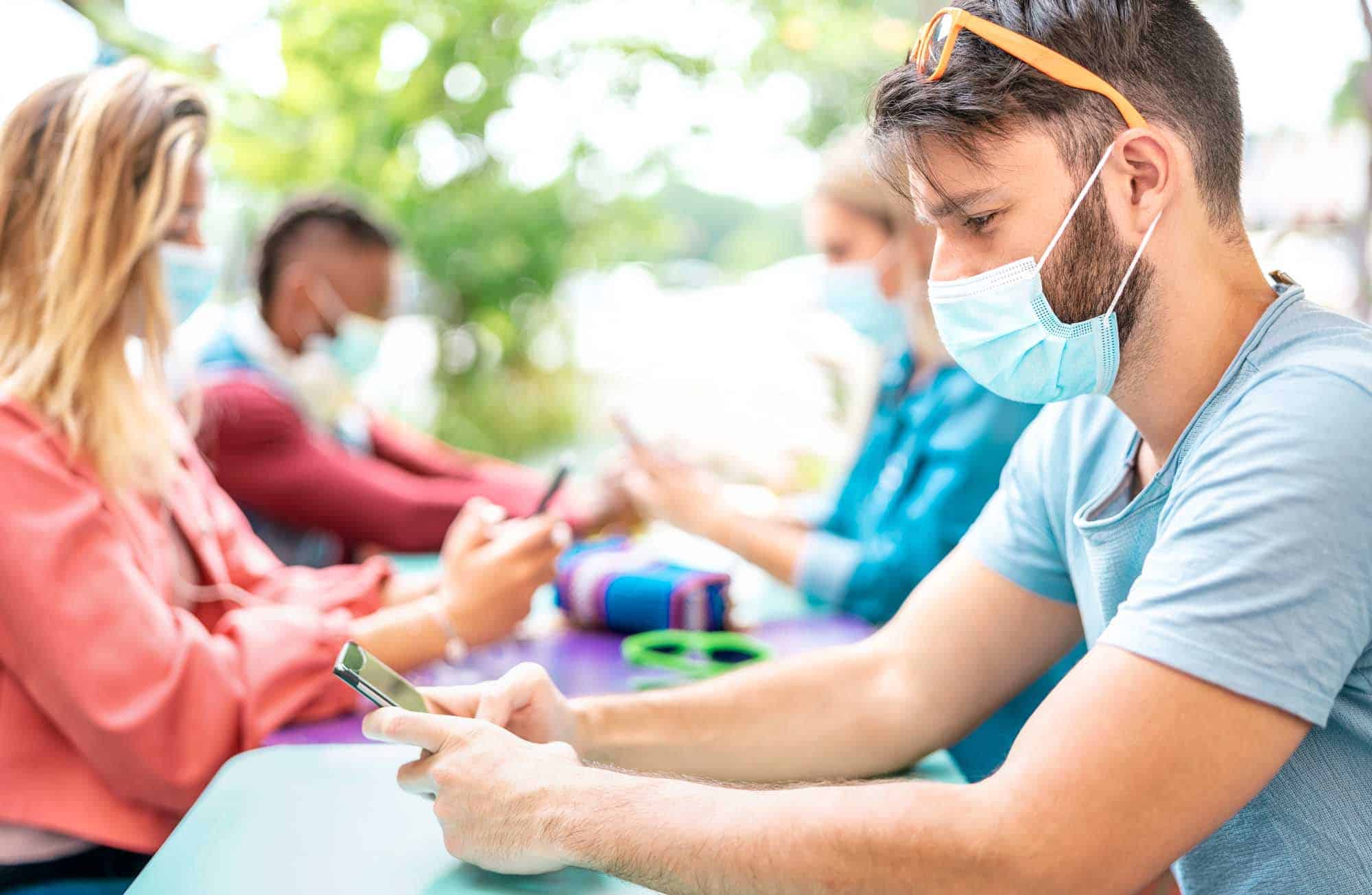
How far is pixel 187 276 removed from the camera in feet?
5.02

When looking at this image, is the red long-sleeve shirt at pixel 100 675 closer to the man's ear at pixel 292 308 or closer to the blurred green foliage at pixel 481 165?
the man's ear at pixel 292 308

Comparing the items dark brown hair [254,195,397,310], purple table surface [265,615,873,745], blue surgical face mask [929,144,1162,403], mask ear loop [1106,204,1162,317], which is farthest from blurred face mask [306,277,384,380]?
mask ear loop [1106,204,1162,317]

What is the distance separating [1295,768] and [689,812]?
479 millimetres

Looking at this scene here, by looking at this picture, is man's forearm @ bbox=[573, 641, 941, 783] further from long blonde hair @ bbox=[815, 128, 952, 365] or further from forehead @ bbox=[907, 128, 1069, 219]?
long blonde hair @ bbox=[815, 128, 952, 365]

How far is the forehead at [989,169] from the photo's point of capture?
0.94 m

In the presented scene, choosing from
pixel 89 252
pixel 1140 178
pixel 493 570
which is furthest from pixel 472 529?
pixel 1140 178

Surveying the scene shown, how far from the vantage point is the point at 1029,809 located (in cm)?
76

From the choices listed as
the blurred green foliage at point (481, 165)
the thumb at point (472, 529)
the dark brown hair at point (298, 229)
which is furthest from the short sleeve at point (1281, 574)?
the blurred green foliage at point (481, 165)

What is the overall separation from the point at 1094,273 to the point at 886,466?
1118mm

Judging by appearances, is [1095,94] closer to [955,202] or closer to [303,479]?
[955,202]

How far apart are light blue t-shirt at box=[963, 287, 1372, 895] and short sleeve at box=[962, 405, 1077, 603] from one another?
0.26ft

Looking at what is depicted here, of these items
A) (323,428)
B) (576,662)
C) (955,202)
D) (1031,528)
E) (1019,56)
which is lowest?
(323,428)

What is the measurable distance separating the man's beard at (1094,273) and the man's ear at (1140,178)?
0.5 inches

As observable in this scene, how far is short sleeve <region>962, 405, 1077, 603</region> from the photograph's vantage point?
1.13m
